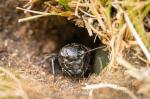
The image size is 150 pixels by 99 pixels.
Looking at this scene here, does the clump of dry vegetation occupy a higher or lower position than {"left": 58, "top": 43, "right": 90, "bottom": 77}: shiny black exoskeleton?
higher

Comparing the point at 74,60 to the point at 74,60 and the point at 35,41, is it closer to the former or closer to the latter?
the point at 74,60

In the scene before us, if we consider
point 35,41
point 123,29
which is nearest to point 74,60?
point 35,41

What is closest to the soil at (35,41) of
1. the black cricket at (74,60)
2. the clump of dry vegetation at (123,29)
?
the black cricket at (74,60)

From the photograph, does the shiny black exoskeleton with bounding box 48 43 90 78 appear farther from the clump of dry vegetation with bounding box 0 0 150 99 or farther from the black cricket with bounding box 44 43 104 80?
the clump of dry vegetation with bounding box 0 0 150 99

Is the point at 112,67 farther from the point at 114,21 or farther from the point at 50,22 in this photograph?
the point at 50,22

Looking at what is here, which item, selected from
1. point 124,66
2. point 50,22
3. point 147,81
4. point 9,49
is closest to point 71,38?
point 50,22

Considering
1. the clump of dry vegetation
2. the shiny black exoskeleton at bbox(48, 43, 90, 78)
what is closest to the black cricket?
the shiny black exoskeleton at bbox(48, 43, 90, 78)
